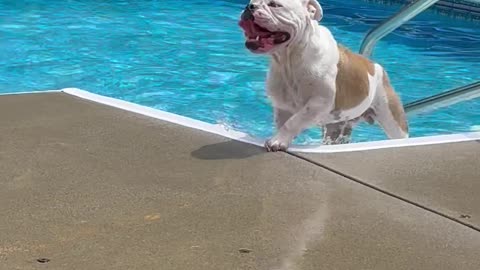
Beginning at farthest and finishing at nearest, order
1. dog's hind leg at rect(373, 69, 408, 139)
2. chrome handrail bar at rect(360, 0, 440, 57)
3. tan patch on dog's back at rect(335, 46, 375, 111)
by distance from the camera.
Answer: dog's hind leg at rect(373, 69, 408, 139) → chrome handrail bar at rect(360, 0, 440, 57) → tan patch on dog's back at rect(335, 46, 375, 111)

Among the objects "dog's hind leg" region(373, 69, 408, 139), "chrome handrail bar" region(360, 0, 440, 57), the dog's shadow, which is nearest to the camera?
the dog's shadow

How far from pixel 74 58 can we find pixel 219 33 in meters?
2.35

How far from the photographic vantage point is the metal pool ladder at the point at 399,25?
4.78m

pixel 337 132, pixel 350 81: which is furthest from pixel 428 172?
pixel 337 132

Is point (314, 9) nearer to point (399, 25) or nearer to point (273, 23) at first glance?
point (273, 23)

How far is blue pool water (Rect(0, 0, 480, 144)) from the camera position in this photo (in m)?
8.32

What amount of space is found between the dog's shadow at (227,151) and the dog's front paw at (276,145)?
0.03 metres

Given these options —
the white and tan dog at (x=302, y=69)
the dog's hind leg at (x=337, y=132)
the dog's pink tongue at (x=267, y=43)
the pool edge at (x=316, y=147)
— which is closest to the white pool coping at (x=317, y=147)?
the pool edge at (x=316, y=147)

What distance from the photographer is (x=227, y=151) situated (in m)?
4.09

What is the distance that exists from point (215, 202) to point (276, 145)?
804mm

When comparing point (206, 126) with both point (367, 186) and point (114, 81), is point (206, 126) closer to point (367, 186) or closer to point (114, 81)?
point (367, 186)

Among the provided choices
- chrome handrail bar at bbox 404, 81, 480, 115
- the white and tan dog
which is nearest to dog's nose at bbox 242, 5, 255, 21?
the white and tan dog

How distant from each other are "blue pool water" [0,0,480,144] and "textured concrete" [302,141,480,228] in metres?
2.28

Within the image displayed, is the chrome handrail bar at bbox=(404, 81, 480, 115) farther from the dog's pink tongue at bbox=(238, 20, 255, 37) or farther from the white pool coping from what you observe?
the dog's pink tongue at bbox=(238, 20, 255, 37)
